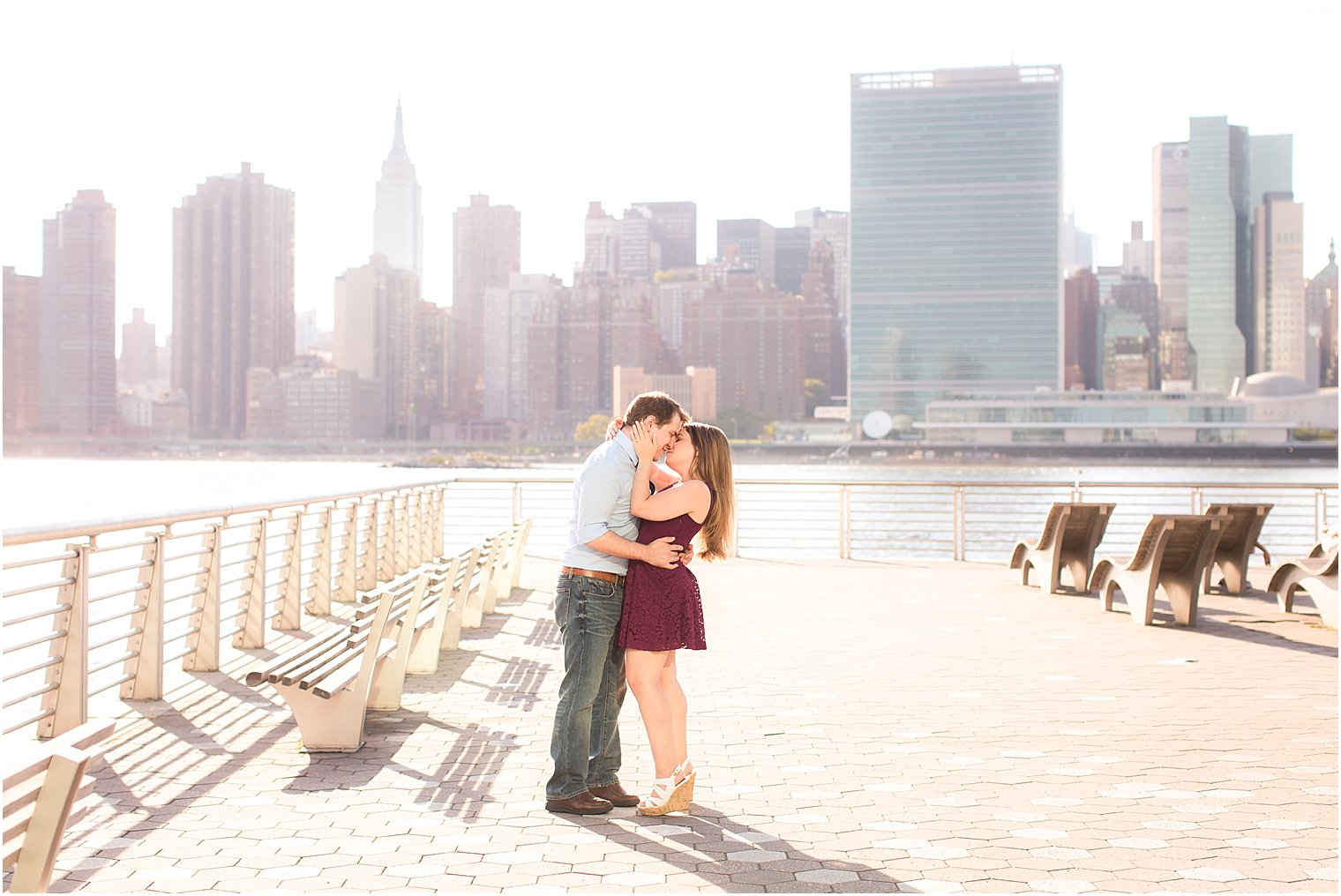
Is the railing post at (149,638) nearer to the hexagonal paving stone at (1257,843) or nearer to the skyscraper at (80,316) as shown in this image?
the hexagonal paving stone at (1257,843)

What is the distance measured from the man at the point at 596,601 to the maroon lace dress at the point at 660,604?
65 mm

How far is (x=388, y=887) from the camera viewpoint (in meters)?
3.68

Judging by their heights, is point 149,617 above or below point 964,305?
below

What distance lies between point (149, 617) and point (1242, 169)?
218403mm

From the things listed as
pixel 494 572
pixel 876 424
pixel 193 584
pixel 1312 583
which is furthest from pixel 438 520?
pixel 876 424

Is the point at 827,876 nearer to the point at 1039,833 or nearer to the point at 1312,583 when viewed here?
the point at 1039,833

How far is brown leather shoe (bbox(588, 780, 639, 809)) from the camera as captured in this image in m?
4.64

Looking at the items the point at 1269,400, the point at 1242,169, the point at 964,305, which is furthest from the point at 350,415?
the point at 1242,169

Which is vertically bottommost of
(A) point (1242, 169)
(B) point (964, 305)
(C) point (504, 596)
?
(C) point (504, 596)

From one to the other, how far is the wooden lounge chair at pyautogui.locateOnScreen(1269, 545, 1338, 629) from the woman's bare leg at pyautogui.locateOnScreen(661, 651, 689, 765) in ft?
22.6

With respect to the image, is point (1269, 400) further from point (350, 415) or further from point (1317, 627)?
point (1317, 627)

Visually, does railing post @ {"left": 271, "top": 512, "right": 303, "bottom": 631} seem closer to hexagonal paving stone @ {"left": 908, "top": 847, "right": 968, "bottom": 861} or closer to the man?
the man

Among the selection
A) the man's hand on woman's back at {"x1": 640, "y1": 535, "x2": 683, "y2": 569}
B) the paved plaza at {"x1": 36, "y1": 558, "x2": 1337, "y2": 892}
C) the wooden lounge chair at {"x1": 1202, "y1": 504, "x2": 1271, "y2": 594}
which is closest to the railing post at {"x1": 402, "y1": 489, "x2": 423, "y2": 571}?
the paved plaza at {"x1": 36, "y1": 558, "x2": 1337, "y2": 892}

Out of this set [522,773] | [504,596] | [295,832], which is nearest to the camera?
[295,832]
